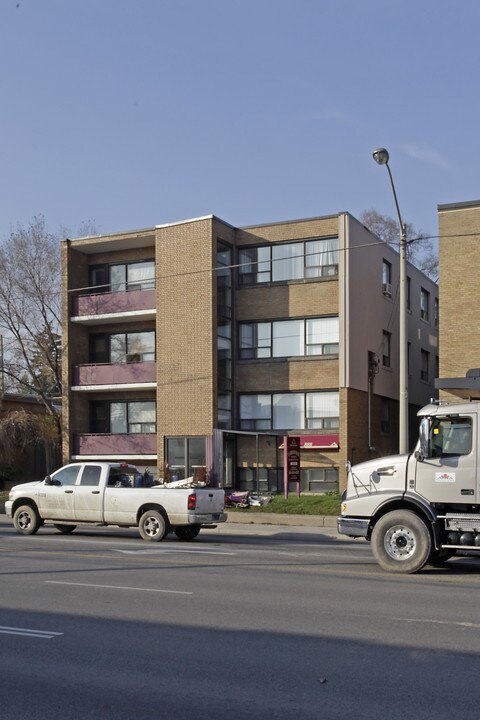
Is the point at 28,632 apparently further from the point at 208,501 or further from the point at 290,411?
the point at 290,411

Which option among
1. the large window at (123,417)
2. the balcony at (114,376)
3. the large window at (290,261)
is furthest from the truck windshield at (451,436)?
the large window at (123,417)

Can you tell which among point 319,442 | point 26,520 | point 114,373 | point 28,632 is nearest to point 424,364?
point 319,442

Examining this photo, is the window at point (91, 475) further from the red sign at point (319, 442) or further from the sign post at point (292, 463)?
the red sign at point (319, 442)

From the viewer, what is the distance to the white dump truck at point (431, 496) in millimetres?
13570

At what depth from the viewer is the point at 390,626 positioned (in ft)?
30.6

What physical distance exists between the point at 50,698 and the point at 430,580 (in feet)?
26.0

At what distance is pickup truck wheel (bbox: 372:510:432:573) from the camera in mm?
13672

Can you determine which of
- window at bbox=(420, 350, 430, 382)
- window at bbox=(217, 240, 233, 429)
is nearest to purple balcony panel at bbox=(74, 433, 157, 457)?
window at bbox=(217, 240, 233, 429)

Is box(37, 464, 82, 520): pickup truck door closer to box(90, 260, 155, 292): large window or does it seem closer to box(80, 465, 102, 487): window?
box(80, 465, 102, 487): window

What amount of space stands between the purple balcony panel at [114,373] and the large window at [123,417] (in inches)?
55.8

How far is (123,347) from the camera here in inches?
1448

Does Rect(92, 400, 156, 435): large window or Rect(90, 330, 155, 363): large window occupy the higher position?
Rect(90, 330, 155, 363): large window

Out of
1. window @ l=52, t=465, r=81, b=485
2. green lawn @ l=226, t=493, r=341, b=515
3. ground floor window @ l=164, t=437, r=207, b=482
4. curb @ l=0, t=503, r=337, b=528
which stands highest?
window @ l=52, t=465, r=81, b=485

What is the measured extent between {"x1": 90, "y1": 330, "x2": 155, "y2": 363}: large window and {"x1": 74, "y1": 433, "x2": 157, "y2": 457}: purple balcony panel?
3258 millimetres
